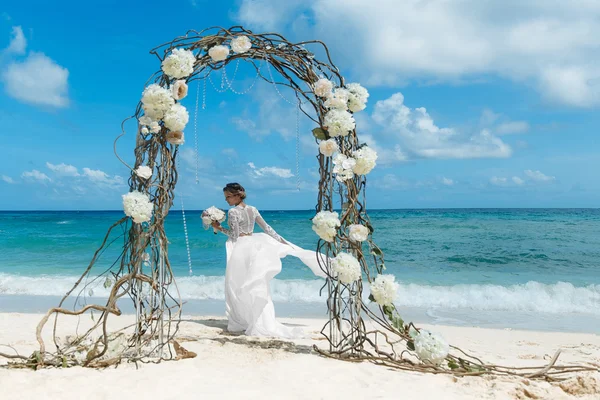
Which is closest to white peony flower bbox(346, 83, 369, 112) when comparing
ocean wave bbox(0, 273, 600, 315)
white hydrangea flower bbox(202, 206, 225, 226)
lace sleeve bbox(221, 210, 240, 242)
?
lace sleeve bbox(221, 210, 240, 242)

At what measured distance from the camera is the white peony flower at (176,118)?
158 inches

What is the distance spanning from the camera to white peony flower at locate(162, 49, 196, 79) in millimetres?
4027

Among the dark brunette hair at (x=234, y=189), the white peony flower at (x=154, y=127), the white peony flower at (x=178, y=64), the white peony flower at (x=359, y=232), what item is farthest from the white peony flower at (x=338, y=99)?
the dark brunette hair at (x=234, y=189)

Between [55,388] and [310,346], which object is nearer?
[55,388]

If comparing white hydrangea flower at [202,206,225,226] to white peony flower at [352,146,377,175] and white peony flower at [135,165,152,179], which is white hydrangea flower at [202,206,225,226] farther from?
white peony flower at [352,146,377,175]

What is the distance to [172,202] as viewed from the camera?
13.7 feet

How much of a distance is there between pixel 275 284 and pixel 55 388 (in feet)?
24.3

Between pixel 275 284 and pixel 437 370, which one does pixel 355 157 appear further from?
pixel 275 284

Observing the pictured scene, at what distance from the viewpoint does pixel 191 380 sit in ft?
11.9

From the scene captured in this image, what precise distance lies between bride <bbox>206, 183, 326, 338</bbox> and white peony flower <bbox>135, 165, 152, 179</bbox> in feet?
5.67

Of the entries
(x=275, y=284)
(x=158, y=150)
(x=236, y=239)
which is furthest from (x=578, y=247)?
(x=158, y=150)

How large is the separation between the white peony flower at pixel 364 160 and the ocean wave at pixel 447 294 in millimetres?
5345

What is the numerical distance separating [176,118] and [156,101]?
210 millimetres

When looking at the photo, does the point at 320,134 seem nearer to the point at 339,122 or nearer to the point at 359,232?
the point at 339,122
